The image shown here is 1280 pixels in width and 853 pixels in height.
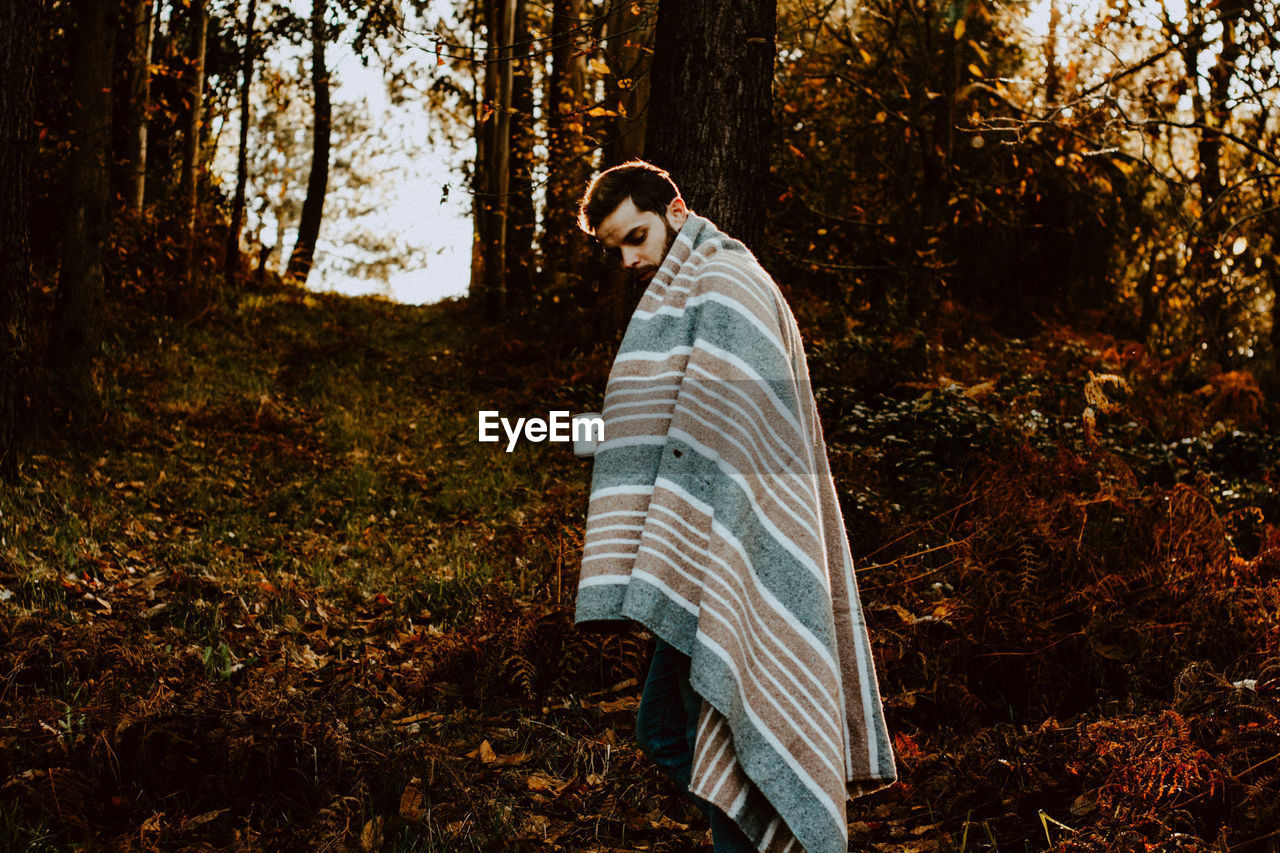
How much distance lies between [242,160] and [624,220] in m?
13.9

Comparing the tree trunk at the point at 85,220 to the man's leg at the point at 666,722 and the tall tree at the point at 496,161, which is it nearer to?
the tall tree at the point at 496,161

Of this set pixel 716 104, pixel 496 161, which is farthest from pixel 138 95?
pixel 716 104

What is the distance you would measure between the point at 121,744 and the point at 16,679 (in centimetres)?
115

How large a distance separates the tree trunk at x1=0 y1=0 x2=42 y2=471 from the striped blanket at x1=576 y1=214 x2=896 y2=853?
635cm

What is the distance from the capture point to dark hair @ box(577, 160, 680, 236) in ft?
9.36

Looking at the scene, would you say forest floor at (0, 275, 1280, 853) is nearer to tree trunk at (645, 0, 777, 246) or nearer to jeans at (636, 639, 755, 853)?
jeans at (636, 639, 755, 853)

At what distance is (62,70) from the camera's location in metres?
11.8

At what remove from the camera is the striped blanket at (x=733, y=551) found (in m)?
2.45

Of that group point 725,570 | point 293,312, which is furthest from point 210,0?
point 725,570

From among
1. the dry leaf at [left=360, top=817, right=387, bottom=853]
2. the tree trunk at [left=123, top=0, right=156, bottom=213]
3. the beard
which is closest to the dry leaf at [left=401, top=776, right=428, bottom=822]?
the dry leaf at [left=360, top=817, right=387, bottom=853]

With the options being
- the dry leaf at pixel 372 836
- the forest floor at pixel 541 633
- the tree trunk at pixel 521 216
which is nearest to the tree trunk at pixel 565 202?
the tree trunk at pixel 521 216

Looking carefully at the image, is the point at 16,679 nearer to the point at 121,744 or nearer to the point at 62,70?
the point at 121,744

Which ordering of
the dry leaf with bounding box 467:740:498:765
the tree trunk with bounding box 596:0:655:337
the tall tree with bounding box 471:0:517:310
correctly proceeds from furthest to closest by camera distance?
the tall tree with bounding box 471:0:517:310
the tree trunk with bounding box 596:0:655:337
the dry leaf with bounding box 467:740:498:765

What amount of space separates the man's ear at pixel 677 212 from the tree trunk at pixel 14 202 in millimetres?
6253
